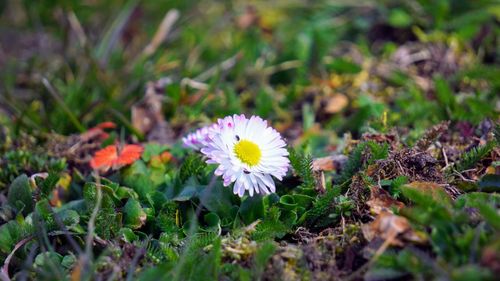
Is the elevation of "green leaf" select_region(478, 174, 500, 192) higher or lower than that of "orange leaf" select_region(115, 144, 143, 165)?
lower

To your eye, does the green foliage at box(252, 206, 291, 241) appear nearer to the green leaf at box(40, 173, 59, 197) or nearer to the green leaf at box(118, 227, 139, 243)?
the green leaf at box(118, 227, 139, 243)

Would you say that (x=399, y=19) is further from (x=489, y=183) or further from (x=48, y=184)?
(x=48, y=184)

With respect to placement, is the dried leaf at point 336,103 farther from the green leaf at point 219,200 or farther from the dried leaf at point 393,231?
the dried leaf at point 393,231

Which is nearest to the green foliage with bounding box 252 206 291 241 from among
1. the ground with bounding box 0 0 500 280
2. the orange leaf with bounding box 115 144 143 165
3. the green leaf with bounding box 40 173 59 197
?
the ground with bounding box 0 0 500 280

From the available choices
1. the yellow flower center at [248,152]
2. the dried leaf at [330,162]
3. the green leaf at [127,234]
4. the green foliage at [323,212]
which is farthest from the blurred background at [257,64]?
the green leaf at [127,234]

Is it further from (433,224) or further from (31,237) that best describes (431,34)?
(31,237)
